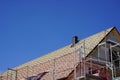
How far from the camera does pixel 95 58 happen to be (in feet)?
71.4

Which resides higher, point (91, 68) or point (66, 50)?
point (66, 50)

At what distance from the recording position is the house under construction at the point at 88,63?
20.5 m

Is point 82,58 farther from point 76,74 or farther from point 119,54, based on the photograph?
point 119,54

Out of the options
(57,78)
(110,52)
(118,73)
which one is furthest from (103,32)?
(57,78)

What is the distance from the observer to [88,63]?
2114 cm

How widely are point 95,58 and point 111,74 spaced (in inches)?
58.9

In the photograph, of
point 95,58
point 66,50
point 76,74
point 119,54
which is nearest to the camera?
point 76,74

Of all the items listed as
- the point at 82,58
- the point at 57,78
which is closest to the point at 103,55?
the point at 82,58

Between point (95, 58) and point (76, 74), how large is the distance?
206 cm

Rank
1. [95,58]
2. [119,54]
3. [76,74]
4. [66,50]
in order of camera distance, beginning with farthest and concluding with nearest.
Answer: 1. [66,50]
2. [119,54]
3. [95,58]
4. [76,74]

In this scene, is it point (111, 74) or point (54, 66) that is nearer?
point (111, 74)

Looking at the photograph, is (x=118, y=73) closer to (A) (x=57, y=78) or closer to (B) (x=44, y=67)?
(A) (x=57, y=78)

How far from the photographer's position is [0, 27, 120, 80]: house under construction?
20.5 m

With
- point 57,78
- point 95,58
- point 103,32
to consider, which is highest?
point 103,32
